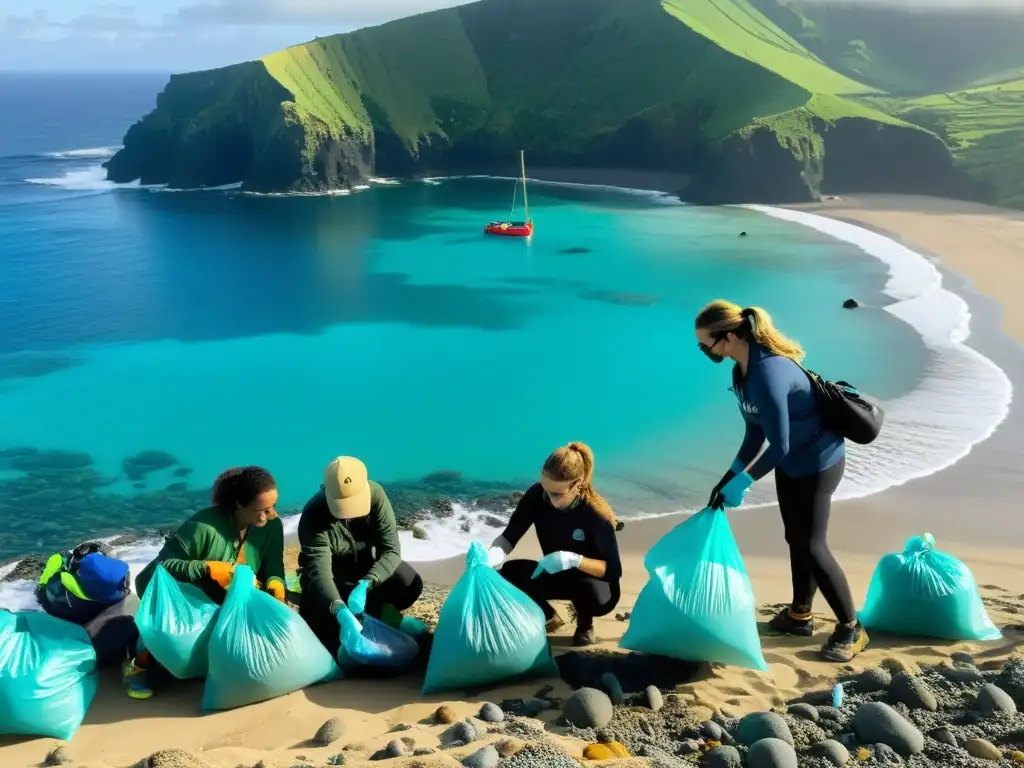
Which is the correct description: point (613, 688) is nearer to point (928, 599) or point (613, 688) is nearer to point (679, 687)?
point (679, 687)

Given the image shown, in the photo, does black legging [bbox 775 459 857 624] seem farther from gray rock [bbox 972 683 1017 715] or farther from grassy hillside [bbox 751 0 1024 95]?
grassy hillside [bbox 751 0 1024 95]

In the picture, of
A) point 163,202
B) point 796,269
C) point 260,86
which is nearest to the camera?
point 796,269

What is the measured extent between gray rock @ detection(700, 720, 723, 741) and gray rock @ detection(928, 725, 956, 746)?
97 cm

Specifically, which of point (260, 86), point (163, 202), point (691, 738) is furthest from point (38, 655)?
point (260, 86)

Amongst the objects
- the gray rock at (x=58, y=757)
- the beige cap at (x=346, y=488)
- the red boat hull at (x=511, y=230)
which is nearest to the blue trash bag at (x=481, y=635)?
the beige cap at (x=346, y=488)

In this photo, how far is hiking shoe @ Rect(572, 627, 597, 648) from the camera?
5.22 meters

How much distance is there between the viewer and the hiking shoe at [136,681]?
4688mm

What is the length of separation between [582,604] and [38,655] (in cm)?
294

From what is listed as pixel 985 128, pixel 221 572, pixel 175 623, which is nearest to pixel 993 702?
pixel 221 572

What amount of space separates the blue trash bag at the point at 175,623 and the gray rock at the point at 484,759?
5.58ft

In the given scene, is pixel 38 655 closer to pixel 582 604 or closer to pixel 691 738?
pixel 582 604

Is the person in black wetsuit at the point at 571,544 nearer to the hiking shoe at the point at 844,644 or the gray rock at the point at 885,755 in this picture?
the hiking shoe at the point at 844,644

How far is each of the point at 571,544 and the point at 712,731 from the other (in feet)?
4.44

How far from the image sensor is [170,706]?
4645 mm
